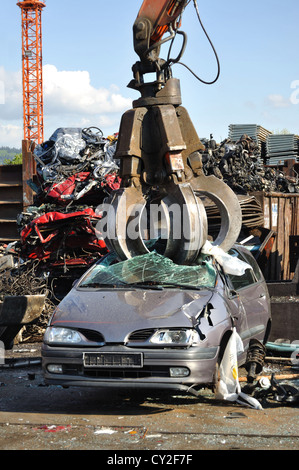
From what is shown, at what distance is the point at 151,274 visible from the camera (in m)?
7.07

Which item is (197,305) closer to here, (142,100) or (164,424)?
(164,424)

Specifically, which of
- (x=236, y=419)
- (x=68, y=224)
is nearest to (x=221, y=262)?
(x=236, y=419)

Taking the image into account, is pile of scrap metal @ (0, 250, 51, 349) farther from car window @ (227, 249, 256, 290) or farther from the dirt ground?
car window @ (227, 249, 256, 290)

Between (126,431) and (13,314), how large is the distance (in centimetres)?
455

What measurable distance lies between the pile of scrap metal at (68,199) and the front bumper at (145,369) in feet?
18.7

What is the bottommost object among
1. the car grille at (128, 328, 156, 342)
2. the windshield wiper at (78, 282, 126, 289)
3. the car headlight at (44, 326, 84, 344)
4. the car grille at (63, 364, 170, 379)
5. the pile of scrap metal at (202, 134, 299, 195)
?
the car grille at (63, 364, 170, 379)

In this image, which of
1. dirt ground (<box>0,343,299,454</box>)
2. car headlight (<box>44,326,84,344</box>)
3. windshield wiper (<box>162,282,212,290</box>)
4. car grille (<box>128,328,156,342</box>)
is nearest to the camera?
dirt ground (<box>0,343,299,454</box>)

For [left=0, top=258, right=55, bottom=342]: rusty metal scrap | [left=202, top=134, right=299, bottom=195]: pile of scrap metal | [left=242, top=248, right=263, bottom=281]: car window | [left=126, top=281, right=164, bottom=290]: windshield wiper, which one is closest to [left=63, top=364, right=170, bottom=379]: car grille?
[left=126, top=281, right=164, bottom=290]: windshield wiper

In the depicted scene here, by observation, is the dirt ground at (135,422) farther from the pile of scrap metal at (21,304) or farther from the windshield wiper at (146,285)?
the pile of scrap metal at (21,304)

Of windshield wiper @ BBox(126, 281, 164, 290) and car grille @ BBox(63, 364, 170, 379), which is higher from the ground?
windshield wiper @ BBox(126, 281, 164, 290)

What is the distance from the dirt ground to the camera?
513 centimetres

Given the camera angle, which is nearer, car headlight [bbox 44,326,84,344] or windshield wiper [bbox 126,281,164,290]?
car headlight [bbox 44,326,84,344]

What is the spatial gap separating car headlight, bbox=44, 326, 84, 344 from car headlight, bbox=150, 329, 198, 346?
2.46 feet

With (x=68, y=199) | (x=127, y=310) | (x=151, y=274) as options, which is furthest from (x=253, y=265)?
(x=68, y=199)
